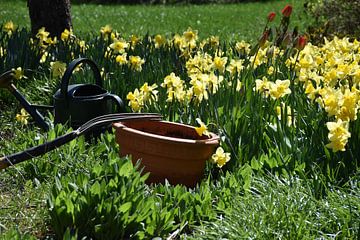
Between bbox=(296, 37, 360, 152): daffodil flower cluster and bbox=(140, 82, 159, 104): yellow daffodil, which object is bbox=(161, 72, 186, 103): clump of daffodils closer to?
bbox=(140, 82, 159, 104): yellow daffodil

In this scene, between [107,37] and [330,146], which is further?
[107,37]

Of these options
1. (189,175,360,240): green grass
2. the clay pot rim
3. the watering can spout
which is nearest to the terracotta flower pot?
the clay pot rim

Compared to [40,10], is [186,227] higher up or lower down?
lower down

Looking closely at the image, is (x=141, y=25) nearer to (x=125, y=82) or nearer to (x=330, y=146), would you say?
(x=125, y=82)

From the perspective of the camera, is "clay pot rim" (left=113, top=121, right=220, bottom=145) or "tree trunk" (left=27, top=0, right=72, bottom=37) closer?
"clay pot rim" (left=113, top=121, right=220, bottom=145)

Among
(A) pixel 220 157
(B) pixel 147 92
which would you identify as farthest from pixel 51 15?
(A) pixel 220 157

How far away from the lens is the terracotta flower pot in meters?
2.96

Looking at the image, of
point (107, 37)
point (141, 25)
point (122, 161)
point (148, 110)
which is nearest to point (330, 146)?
point (122, 161)

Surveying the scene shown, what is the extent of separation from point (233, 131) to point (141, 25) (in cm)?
901

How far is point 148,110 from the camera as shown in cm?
361

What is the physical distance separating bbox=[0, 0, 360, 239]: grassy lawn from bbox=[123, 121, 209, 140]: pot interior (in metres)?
0.14

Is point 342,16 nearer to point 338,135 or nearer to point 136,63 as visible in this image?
point 136,63

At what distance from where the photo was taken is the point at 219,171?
319 centimetres

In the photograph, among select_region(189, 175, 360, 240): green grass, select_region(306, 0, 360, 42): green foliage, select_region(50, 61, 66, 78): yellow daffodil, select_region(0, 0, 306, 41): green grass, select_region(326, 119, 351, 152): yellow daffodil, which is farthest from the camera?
select_region(0, 0, 306, 41): green grass
